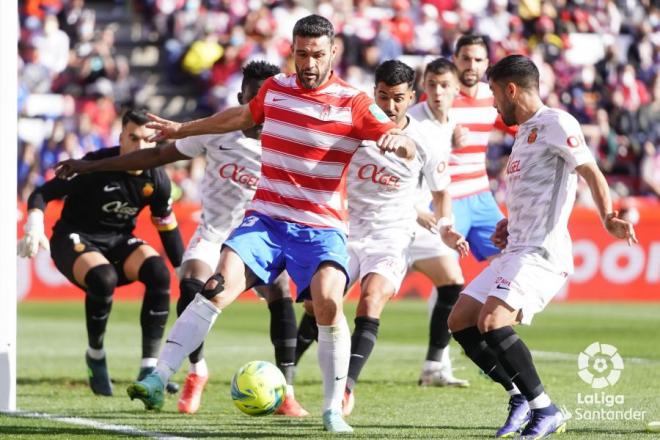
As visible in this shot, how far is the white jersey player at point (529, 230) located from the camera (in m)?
6.72

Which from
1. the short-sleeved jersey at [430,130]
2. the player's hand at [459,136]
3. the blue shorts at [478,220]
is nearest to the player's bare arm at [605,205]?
the short-sleeved jersey at [430,130]

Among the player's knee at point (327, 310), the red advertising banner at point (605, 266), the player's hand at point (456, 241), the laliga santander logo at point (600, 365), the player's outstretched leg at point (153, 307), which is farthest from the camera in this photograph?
the red advertising banner at point (605, 266)

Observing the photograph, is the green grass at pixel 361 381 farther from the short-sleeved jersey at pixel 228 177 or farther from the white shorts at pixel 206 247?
the short-sleeved jersey at pixel 228 177

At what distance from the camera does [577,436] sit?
22.7 feet

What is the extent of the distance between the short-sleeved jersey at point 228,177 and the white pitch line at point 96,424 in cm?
206

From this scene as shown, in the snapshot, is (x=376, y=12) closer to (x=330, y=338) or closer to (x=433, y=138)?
(x=433, y=138)

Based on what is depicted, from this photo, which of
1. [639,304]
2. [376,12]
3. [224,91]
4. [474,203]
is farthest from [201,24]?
[474,203]

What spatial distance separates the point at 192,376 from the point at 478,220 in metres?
3.06

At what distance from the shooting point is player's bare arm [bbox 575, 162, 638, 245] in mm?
6410

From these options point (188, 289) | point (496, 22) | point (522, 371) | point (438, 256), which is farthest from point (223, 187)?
point (496, 22)

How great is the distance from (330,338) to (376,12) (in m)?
19.3

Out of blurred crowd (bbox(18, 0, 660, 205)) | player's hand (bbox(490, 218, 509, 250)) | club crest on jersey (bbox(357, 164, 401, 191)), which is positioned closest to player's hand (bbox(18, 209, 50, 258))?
club crest on jersey (bbox(357, 164, 401, 191))

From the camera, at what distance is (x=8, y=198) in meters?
8.06

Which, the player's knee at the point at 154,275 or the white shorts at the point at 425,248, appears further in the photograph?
the white shorts at the point at 425,248
